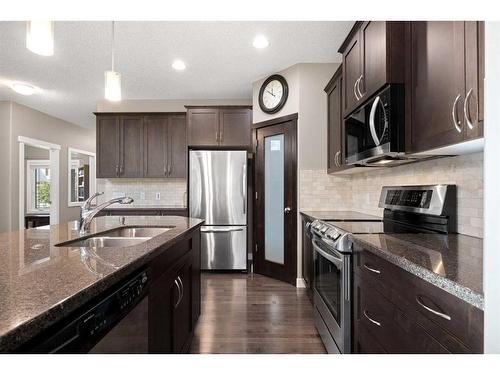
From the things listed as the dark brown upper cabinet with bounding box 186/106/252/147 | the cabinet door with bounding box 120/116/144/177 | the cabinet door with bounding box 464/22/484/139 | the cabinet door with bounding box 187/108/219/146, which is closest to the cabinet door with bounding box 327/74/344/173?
the dark brown upper cabinet with bounding box 186/106/252/147

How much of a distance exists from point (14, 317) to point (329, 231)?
1.64 m

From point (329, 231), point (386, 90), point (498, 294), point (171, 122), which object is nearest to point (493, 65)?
point (498, 294)

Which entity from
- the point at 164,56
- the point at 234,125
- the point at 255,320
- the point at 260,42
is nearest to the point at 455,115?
the point at 255,320

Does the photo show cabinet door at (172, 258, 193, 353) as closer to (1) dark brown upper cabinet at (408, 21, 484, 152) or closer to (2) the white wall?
(2) the white wall

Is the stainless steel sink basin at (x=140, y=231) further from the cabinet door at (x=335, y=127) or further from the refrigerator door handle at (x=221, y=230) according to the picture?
the refrigerator door handle at (x=221, y=230)

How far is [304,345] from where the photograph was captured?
2068mm

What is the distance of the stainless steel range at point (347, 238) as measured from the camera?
1.58m

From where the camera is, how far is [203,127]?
13.8 ft

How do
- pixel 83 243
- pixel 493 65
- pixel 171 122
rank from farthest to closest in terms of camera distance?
1. pixel 171 122
2. pixel 83 243
3. pixel 493 65

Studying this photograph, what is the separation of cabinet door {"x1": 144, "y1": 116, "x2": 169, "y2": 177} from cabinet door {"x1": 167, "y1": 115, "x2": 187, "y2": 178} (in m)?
0.08

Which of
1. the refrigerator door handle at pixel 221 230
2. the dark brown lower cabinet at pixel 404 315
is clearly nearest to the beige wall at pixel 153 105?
the refrigerator door handle at pixel 221 230

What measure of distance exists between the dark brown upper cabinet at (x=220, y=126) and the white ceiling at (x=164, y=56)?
37 centimetres

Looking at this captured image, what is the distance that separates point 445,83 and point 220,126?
3.26 m
